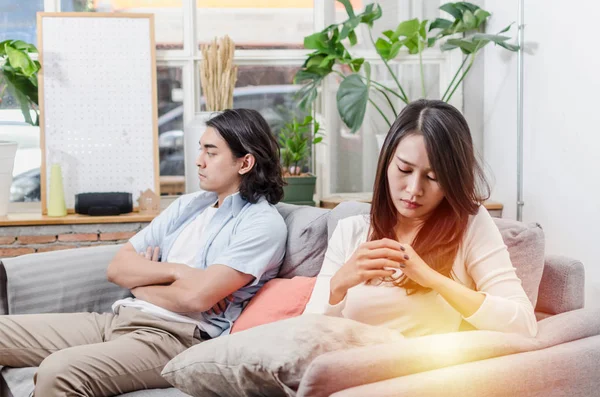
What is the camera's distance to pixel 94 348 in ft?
6.91

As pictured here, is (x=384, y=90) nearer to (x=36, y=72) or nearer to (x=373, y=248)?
(x=36, y=72)

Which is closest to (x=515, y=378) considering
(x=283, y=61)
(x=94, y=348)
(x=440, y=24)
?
(x=94, y=348)

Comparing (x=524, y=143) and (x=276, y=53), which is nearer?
(x=524, y=143)

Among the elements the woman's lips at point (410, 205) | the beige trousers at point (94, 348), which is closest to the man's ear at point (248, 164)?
the beige trousers at point (94, 348)

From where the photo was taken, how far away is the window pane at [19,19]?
4.17 metres

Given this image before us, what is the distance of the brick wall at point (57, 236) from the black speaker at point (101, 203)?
0.08 meters

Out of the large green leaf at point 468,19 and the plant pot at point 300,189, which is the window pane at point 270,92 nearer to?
the plant pot at point 300,189

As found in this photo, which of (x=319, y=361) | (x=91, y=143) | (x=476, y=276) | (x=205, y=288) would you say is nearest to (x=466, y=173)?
(x=476, y=276)

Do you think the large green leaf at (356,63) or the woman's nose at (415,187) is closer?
the woman's nose at (415,187)

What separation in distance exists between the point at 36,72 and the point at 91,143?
0.43 m

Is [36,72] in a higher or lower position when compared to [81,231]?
higher

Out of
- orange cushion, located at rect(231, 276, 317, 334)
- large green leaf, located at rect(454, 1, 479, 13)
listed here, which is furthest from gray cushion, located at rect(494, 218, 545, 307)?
large green leaf, located at rect(454, 1, 479, 13)

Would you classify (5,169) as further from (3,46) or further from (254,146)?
(254,146)

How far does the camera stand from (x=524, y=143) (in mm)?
3992
